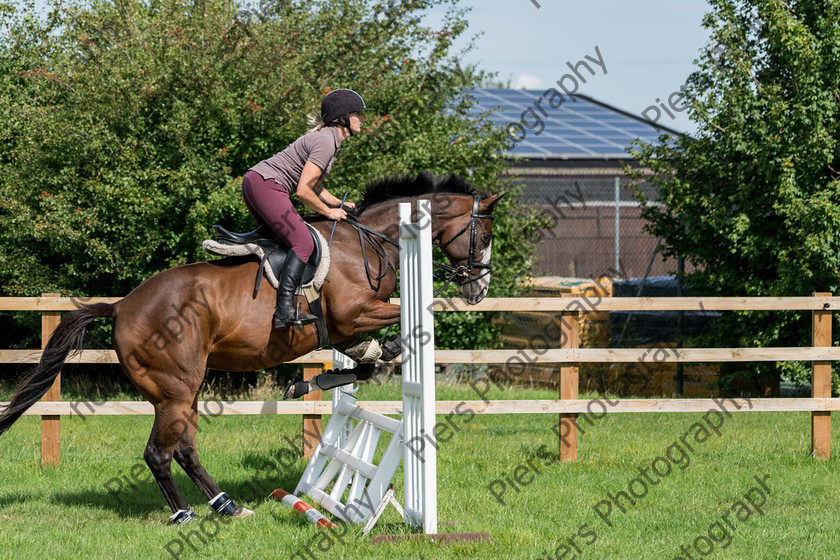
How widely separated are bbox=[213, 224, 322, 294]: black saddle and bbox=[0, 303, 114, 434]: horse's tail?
34.0 inches

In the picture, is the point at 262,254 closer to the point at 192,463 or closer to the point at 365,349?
the point at 365,349

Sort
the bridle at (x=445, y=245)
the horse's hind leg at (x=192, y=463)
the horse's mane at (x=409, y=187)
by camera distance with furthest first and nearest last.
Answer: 1. the horse's mane at (x=409, y=187)
2. the bridle at (x=445, y=245)
3. the horse's hind leg at (x=192, y=463)

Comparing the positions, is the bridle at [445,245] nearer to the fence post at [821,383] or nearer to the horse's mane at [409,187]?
the horse's mane at [409,187]

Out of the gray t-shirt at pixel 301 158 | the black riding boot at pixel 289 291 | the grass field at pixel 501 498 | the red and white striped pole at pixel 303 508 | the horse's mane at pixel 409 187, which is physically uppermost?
the gray t-shirt at pixel 301 158

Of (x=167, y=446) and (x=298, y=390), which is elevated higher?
(x=298, y=390)

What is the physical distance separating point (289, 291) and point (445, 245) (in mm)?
1186

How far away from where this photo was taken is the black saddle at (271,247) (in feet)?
17.2

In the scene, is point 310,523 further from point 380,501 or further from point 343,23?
point 343,23

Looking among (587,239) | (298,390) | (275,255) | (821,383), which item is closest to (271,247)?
(275,255)

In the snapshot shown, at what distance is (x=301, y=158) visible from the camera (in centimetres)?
545

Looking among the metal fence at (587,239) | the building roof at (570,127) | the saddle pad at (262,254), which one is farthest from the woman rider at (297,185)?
the building roof at (570,127)

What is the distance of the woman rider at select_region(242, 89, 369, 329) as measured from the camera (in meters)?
5.18

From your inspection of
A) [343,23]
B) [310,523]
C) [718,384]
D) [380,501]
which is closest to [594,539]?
[380,501]

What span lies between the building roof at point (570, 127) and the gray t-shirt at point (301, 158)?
518 inches
